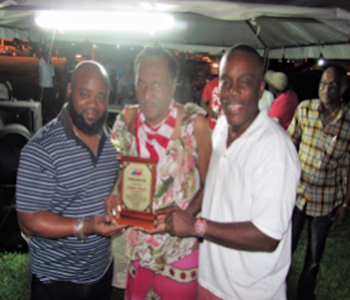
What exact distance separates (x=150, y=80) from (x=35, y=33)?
16.8ft

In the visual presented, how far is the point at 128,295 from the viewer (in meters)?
2.00

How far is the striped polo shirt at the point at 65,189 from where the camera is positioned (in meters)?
1.67

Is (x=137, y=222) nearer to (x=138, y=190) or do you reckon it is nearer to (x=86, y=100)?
(x=138, y=190)

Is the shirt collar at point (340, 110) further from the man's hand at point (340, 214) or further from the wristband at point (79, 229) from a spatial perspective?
the wristband at point (79, 229)

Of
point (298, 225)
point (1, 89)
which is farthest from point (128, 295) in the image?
point (1, 89)

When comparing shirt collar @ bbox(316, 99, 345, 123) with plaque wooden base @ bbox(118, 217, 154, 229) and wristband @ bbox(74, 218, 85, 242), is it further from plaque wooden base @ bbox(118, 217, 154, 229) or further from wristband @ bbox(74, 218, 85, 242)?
wristband @ bbox(74, 218, 85, 242)

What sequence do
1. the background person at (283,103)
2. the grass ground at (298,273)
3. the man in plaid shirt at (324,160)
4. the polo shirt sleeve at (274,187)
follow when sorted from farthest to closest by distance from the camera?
the background person at (283,103)
the grass ground at (298,273)
the man in plaid shirt at (324,160)
the polo shirt sleeve at (274,187)

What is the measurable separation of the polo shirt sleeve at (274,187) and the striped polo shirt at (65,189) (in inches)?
37.1

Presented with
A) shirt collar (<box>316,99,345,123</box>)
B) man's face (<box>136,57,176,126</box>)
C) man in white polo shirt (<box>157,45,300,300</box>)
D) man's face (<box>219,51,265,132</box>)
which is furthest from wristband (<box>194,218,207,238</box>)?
shirt collar (<box>316,99,345,123</box>)

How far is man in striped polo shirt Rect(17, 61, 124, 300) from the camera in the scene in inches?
66.3

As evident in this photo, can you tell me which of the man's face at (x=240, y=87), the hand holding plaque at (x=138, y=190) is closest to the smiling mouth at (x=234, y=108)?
the man's face at (x=240, y=87)

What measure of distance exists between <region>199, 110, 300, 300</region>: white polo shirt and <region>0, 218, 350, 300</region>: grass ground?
6.19 ft

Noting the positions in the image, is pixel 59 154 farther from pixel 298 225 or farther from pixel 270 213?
pixel 298 225

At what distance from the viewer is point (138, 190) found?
170cm
